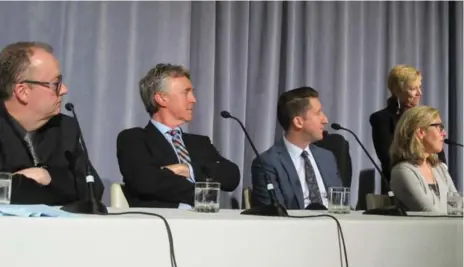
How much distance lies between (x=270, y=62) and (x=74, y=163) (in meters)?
1.72

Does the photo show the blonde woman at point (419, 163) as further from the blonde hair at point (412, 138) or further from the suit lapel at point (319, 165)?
the suit lapel at point (319, 165)

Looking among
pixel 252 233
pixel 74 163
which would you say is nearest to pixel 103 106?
pixel 74 163

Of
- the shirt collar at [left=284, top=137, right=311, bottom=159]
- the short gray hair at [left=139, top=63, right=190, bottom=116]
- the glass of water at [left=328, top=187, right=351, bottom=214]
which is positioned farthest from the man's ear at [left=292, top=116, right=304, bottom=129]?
the glass of water at [left=328, top=187, right=351, bottom=214]

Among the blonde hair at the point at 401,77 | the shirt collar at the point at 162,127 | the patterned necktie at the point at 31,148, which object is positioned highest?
the blonde hair at the point at 401,77

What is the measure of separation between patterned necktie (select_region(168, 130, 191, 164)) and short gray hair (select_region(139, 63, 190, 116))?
14 cm

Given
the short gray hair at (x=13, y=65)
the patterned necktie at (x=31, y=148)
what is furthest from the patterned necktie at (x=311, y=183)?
the short gray hair at (x=13, y=65)

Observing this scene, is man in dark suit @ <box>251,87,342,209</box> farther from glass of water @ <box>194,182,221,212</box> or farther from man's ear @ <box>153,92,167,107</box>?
glass of water @ <box>194,182,221,212</box>

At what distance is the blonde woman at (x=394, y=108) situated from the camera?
343 centimetres

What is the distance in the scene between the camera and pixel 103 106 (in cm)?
326

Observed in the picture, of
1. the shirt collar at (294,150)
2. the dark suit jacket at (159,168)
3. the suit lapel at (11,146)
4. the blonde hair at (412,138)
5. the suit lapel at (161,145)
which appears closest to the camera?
the suit lapel at (11,146)

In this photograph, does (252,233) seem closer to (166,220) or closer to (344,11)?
(166,220)

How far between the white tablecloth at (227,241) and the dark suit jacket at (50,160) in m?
0.60

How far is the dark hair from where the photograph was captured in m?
2.96

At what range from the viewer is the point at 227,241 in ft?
4.70
